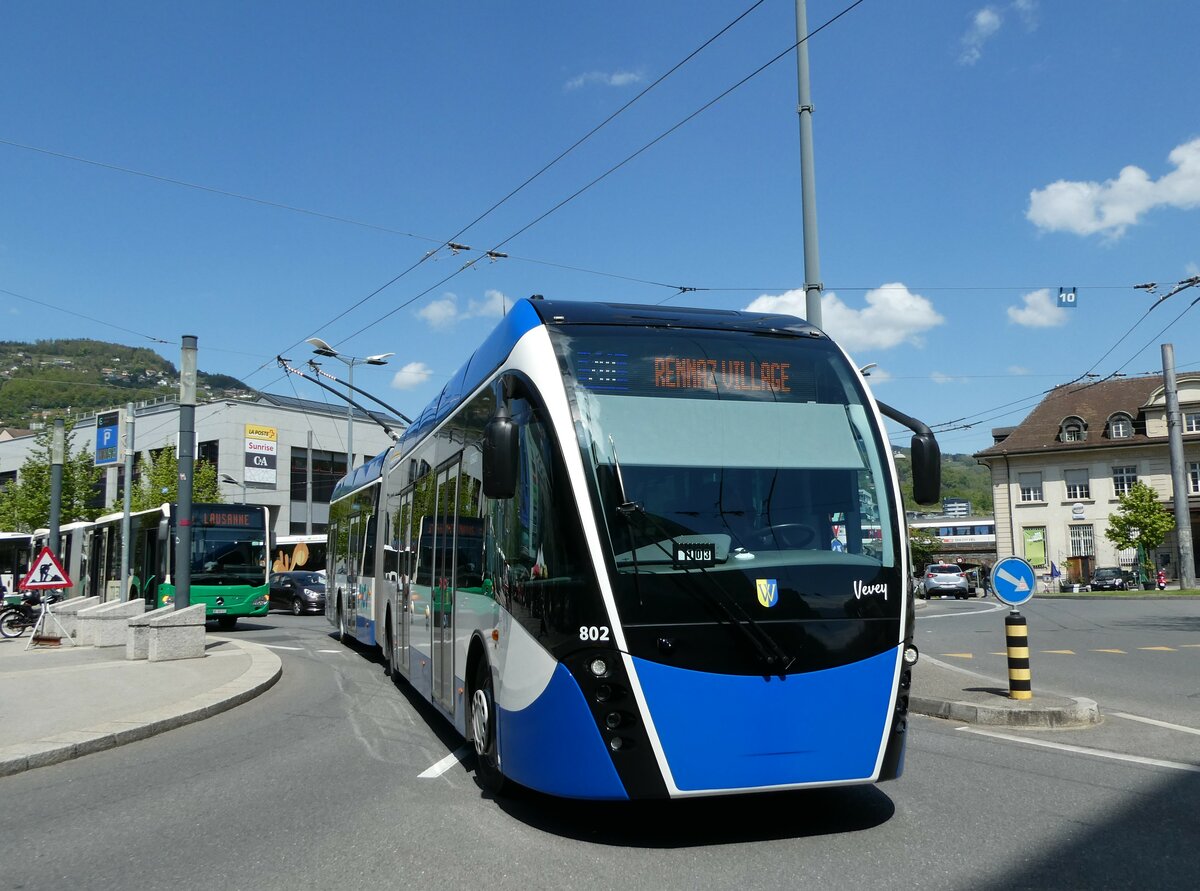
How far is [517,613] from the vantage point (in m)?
5.96

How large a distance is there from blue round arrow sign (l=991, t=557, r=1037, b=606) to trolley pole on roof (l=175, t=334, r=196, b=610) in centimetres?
1180

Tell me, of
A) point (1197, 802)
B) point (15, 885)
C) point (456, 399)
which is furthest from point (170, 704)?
point (1197, 802)

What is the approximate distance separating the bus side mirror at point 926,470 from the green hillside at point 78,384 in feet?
140

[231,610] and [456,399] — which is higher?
[456,399]

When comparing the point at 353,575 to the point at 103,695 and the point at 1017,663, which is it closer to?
the point at 103,695

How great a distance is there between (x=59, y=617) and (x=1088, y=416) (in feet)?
203

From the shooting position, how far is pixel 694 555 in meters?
5.42

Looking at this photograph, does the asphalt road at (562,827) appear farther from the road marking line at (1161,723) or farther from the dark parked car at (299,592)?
the dark parked car at (299,592)

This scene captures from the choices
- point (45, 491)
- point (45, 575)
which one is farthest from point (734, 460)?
point (45, 491)

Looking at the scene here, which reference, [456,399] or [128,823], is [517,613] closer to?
[128,823]

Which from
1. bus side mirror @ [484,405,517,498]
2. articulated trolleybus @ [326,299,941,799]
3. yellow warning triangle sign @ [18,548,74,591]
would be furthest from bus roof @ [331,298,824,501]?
yellow warning triangle sign @ [18,548,74,591]

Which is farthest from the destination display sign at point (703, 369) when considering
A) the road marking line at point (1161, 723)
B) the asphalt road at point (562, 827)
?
the road marking line at point (1161, 723)

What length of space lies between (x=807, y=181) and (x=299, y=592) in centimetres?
2788

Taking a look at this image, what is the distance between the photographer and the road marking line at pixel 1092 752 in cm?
719
